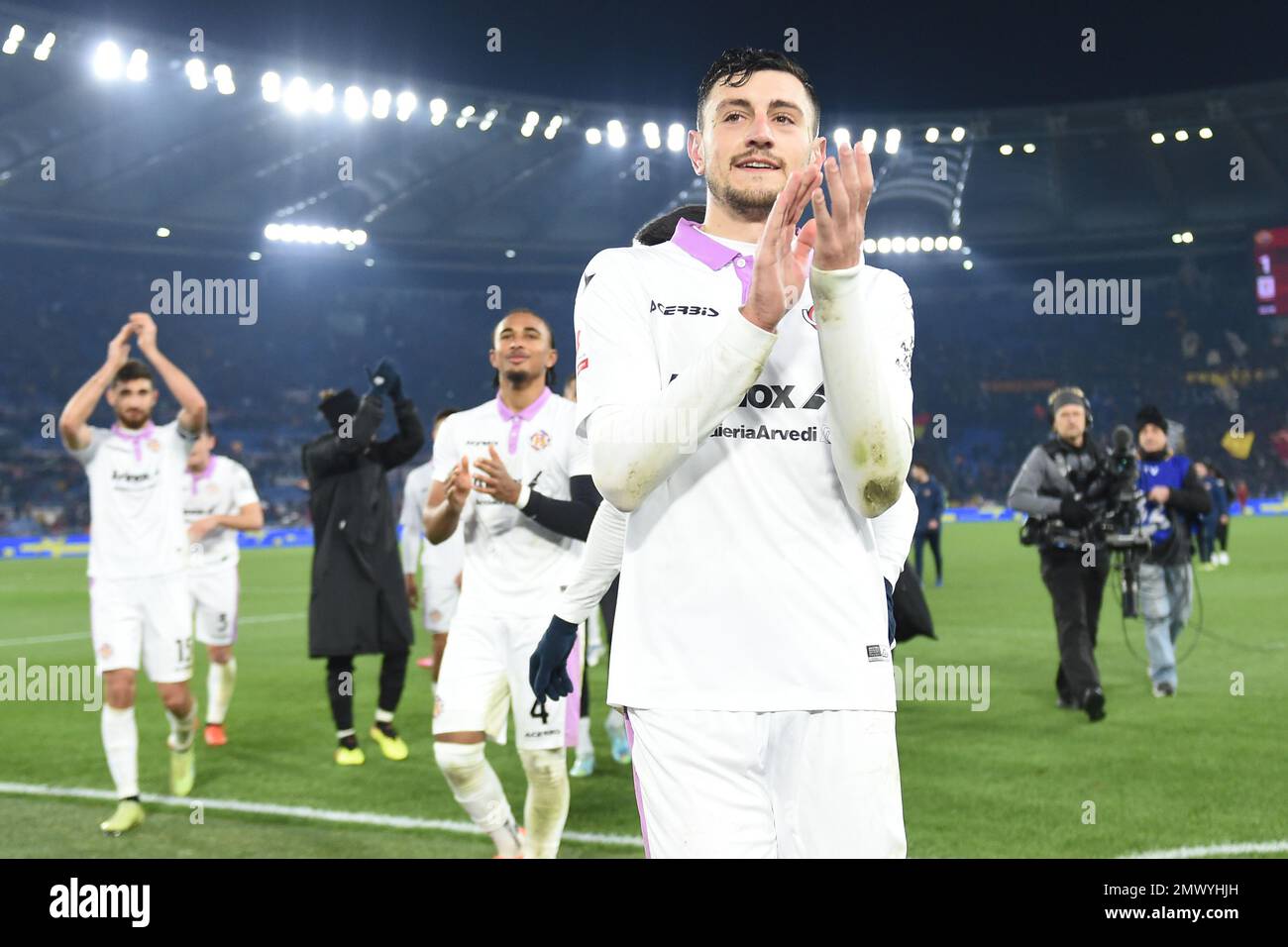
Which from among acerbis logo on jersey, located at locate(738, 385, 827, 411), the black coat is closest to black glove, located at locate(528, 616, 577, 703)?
acerbis logo on jersey, located at locate(738, 385, 827, 411)

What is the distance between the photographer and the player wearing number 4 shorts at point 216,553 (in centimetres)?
891

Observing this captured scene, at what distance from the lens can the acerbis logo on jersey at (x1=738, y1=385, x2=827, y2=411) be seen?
7.82 feet

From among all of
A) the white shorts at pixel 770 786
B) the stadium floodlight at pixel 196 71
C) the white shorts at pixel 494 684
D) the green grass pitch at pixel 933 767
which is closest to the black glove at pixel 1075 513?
the green grass pitch at pixel 933 767

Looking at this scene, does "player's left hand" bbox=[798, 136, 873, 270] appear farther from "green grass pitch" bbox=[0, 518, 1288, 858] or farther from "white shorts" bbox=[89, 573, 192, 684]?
"white shorts" bbox=[89, 573, 192, 684]

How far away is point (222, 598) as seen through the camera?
9.20 meters

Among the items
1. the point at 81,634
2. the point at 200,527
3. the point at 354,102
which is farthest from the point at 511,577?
the point at 354,102

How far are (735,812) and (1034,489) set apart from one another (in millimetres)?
7033

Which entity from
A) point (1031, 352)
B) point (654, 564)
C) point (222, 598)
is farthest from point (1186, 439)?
point (654, 564)

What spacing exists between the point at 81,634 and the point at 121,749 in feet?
31.5

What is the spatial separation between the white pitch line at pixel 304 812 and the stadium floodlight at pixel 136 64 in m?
24.4

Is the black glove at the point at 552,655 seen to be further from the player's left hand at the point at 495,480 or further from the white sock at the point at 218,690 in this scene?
the white sock at the point at 218,690

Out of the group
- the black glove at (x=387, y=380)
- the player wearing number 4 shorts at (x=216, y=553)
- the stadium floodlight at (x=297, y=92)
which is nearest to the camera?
the black glove at (x=387, y=380)

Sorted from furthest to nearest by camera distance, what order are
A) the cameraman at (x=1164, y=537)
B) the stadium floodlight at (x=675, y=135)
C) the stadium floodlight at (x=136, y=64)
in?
1. the stadium floodlight at (x=675, y=135)
2. the stadium floodlight at (x=136, y=64)
3. the cameraman at (x=1164, y=537)
